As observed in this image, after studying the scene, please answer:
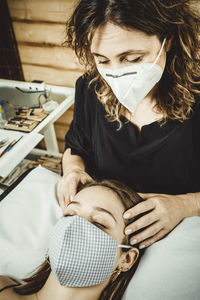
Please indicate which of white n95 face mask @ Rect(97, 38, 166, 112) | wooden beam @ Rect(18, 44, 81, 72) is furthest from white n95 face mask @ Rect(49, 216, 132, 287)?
wooden beam @ Rect(18, 44, 81, 72)

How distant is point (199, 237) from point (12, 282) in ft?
2.97

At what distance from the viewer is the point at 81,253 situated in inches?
35.9

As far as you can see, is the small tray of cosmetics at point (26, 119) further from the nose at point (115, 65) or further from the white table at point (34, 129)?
the nose at point (115, 65)

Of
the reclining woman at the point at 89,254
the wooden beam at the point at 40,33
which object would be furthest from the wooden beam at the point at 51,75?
the reclining woman at the point at 89,254

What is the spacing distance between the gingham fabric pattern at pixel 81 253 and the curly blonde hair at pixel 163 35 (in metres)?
0.59

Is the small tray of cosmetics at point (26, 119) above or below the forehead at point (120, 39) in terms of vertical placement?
below

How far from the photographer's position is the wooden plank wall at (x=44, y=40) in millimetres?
1771

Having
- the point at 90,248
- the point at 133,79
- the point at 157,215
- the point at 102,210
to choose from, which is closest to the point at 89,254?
the point at 90,248

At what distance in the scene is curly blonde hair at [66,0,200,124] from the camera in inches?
33.0

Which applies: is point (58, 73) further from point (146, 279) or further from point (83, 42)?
point (146, 279)

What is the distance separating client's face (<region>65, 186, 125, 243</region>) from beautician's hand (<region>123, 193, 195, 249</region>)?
0.06m

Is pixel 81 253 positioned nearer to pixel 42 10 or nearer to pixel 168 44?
pixel 168 44

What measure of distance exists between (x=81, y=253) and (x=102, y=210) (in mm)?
197

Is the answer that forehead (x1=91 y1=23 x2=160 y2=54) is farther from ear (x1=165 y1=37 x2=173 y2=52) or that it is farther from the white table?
the white table
